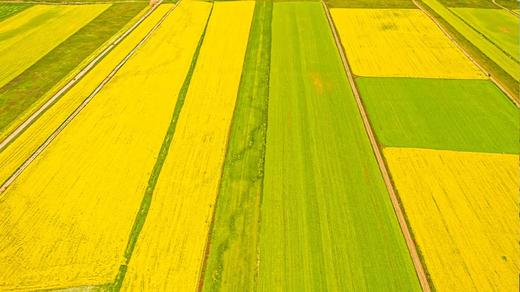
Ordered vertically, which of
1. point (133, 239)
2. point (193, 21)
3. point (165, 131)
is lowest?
point (133, 239)

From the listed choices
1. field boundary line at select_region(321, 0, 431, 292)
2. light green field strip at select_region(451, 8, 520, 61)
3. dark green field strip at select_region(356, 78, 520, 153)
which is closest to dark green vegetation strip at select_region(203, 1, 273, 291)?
field boundary line at select_region(321, 0, 431, 292)

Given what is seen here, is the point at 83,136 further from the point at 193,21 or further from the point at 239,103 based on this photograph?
the point at 193,21

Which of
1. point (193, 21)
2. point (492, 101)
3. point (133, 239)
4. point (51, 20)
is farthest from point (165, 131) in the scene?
point (51, 20)

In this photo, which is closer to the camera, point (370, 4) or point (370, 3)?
point (370, 4)

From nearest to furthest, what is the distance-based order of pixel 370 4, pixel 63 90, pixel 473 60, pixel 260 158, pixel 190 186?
pixel 190 186 < pixel 260 158 < pixel 63 90 < pixel 473 60 < pixel 370 4

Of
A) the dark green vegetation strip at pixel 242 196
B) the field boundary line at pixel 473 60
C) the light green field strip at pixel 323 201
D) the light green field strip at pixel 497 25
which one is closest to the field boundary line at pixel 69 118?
the dark green vegetation strip at pixel 242 196

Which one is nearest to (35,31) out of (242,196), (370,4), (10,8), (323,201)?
(10,8)

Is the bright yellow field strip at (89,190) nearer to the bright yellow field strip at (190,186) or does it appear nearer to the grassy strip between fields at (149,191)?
the grassy strip between fields at (149,191)

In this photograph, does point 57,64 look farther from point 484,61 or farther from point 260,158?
point 484,61
